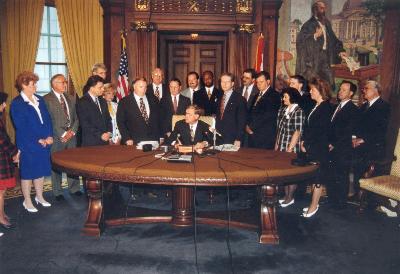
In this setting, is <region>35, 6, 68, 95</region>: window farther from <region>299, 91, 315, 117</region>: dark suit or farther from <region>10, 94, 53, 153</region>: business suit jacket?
<region>299, 91, 315, 117</region>: dark suit

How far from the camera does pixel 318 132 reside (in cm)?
488

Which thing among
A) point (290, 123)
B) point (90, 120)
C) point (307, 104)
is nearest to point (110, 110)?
point (90, 120)

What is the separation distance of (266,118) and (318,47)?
2669 mm

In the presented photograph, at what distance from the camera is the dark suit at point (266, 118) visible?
5.43 metres

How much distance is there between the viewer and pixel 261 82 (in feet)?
17.8

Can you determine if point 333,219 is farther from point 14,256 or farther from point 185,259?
point 14,256

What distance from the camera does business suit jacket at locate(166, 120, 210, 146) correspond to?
15.6 ft

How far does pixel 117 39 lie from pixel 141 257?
193 inches

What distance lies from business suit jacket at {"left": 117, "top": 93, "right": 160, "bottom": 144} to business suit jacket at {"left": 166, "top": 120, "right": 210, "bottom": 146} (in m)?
0.65

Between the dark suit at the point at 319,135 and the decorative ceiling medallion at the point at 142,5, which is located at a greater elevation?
the decorative ceiling medallion at the point at 142,5

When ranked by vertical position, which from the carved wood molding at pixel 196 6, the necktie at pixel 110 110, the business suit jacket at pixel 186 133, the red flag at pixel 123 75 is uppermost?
the carved wood molding at pixel 196 6

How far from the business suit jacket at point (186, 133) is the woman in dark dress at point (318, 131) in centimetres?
125

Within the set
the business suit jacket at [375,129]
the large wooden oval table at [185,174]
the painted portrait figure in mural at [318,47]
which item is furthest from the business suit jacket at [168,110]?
the painted portrait figure in mural at [318,47]

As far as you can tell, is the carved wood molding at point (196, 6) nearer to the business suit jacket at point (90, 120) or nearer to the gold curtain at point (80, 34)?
the gold curtain at point (80, 34)
